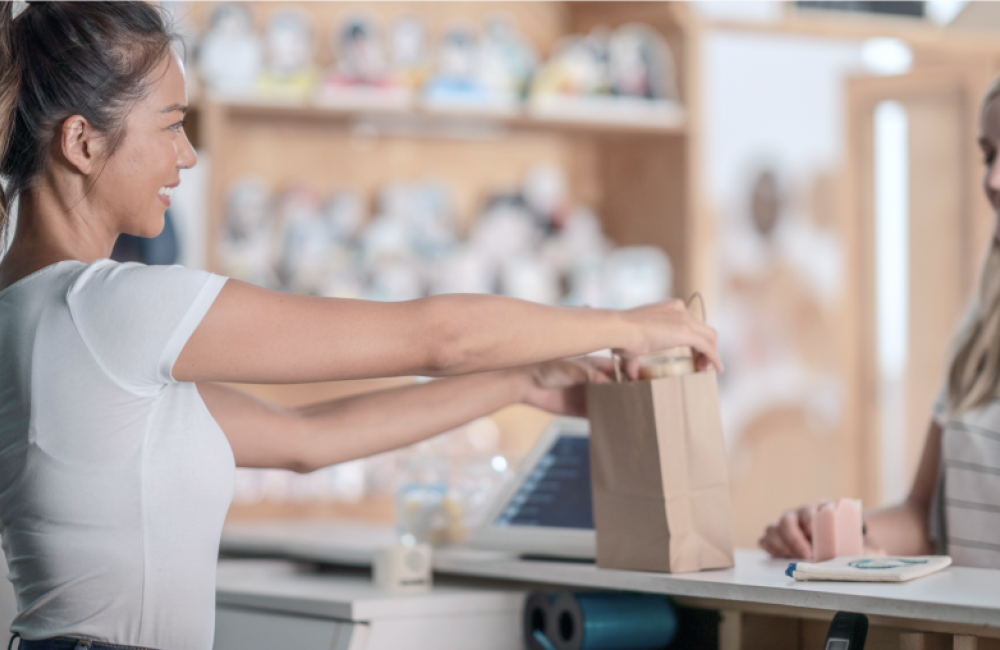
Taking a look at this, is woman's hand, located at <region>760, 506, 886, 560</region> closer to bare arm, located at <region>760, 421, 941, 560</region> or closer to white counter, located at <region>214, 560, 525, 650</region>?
bare arm, located at <region>760, 421, 941, 560</region>

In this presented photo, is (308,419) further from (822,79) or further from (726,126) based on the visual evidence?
(822,79)

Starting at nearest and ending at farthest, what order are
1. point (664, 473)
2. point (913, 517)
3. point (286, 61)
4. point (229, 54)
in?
point (664, 473) → point (913, 517) → point (229, 54) → point (286, 61)

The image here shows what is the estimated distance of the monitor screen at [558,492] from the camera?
1583 millimetres

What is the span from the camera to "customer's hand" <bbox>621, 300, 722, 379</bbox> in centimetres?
128

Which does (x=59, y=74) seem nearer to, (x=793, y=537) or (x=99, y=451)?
(x=99, y=451)

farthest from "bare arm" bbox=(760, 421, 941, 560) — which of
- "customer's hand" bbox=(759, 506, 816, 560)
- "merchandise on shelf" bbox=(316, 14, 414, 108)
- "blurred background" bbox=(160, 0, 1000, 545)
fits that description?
"merchandise on shelf" bbox=(316, 14, 414, 108)

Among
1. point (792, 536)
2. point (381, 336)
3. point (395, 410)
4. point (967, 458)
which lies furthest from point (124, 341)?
point (967, 458)

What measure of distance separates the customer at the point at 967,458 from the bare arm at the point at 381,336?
48 centimetres

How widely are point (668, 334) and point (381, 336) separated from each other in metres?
0.36

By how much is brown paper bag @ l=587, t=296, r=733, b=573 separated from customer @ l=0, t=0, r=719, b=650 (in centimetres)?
7

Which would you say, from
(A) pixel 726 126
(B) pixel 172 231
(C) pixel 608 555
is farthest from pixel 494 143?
(C) pixel 608 555

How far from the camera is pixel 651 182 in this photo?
11.3 feet

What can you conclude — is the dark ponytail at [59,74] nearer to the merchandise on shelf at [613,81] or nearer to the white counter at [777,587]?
the white counter at [777,587]

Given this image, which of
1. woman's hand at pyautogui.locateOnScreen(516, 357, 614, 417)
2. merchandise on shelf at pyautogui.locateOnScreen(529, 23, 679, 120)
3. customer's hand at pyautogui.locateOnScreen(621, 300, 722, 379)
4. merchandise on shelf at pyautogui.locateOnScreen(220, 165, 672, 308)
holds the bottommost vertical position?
woman's hand at pyautogui.locateOnScreen(516, 357, 614, 417)
